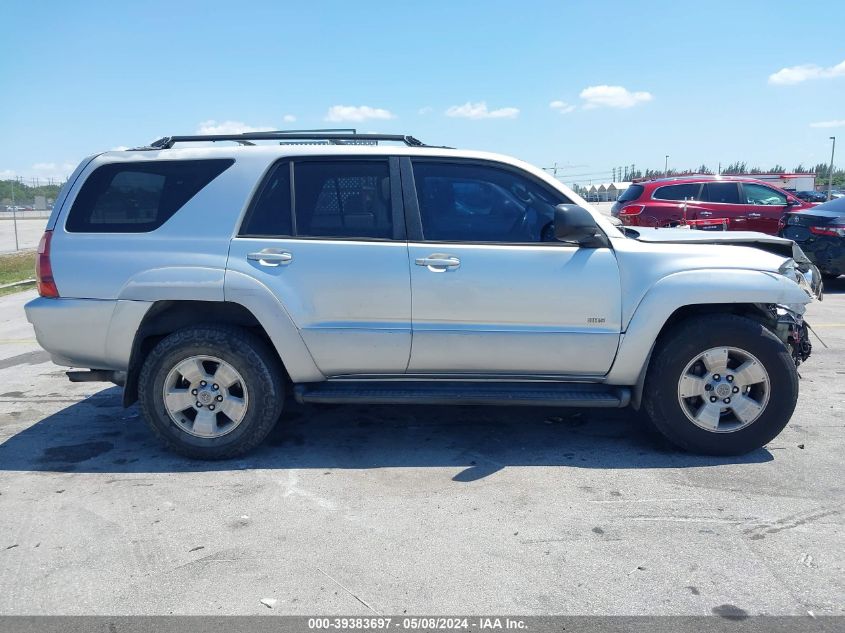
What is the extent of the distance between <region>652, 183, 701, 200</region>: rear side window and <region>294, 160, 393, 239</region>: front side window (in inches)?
406

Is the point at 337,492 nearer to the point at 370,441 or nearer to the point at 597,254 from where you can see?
the point at 370,441

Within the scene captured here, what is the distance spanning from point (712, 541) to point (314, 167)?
3.12 metres

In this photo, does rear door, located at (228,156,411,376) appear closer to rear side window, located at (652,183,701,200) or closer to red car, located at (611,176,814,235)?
red car, located at (611,176,814,235)

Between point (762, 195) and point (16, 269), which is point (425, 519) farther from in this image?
point (16, 269)

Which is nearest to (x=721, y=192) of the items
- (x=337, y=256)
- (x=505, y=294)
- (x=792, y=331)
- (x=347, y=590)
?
(x=792, y=331)

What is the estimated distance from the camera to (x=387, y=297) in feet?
13.9

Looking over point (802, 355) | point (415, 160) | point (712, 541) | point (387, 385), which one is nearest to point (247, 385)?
point (387, 385)

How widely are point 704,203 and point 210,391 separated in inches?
463

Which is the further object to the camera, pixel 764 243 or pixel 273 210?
pixel 764 243

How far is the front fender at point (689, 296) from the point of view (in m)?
4.21

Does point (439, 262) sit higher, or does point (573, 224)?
point (573, 224)

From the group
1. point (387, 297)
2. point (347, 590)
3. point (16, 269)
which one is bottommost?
point (347, 590)

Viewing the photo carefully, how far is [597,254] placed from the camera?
4.27 m

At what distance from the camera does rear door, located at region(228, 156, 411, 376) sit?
4.25 m
